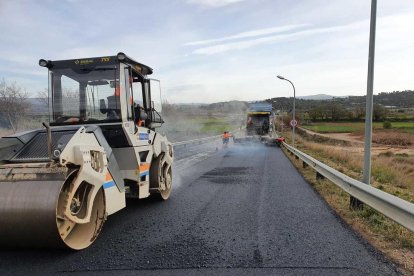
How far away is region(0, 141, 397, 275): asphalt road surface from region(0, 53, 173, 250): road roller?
0.32 metres

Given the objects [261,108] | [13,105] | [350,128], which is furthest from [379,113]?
[13,105]

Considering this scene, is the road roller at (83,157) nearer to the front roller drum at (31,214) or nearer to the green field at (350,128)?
the front roller drum at (31,214)

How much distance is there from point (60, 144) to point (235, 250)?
102 inches

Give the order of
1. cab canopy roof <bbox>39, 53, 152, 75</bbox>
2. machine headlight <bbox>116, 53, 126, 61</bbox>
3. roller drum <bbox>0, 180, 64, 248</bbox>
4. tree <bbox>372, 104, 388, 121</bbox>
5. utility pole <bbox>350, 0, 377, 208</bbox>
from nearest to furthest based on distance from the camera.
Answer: roller drum <bbox>0, 180, 64, 248</bbox>
machine headlight <bbox>116, 53, 126, 61</bbox>
cab canopy roof <bbox>39, 53, 152, 75</bbox>
utility pole <bbox>350, 0, 377, 208</bbox>
tree <bbox>372, 104, 388, 121</bbox>

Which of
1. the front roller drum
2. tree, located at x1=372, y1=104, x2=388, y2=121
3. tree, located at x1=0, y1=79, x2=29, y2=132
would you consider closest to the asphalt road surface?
→ the front roller drum

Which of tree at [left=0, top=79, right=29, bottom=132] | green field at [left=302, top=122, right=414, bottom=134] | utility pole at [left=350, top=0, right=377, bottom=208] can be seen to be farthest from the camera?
green field at [left=302, top=122, right=414, bottom=134]

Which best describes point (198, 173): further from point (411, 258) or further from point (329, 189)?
point (411, 258)

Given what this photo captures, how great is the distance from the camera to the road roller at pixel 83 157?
440 cm

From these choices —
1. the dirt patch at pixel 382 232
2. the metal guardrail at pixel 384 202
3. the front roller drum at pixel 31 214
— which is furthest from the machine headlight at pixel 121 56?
the dirt patch at pixel 382 232

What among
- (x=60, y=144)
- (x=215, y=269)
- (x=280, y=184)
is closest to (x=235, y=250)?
(x=215, y=269)

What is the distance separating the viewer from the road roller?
14.4 ft

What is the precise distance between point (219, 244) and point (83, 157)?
2.12 m

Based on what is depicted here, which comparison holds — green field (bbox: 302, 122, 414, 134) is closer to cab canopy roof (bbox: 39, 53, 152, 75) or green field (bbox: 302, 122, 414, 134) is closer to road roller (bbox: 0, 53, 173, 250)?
road roller (bbox: 0, 53, 173, 250)

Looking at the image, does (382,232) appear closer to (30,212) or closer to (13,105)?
(30,212)
